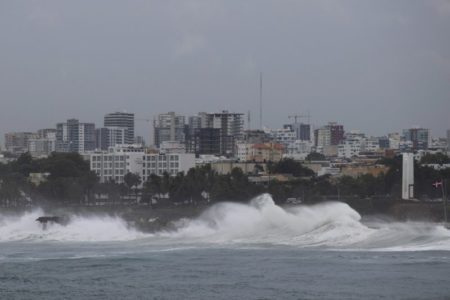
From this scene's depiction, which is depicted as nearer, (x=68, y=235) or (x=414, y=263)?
(x=414, y=263)

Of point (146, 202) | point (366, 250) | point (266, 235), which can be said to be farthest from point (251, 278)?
point (146, 202)

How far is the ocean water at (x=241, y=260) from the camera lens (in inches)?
1319

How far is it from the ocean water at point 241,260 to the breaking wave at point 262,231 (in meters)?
0.09

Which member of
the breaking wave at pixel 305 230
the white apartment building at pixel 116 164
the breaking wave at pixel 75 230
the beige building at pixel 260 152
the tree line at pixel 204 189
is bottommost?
the breaking wave at pixel 75 230

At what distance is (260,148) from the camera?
7293 inches

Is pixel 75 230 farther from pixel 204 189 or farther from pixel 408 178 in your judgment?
pixel 408 178

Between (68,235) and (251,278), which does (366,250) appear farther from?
(68,235)

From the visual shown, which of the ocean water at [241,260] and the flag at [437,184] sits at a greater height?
the flag at [437,184]

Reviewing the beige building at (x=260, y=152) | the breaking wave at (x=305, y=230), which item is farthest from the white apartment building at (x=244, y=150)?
the breaking wave at (x=305, y=230)

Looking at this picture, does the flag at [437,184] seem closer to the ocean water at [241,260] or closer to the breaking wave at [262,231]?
the breaking wave at [262,231]

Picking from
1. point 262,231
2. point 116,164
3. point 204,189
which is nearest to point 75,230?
point 262,231

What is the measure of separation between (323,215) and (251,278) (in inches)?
971

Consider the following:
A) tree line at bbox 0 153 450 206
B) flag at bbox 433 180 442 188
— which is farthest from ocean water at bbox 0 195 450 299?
tree line at bbox 0 153 450 206

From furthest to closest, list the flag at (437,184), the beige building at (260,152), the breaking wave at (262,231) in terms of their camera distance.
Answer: the beige building at (260,152) < the flag at (437,184) < the breaking wave at (262,231)
